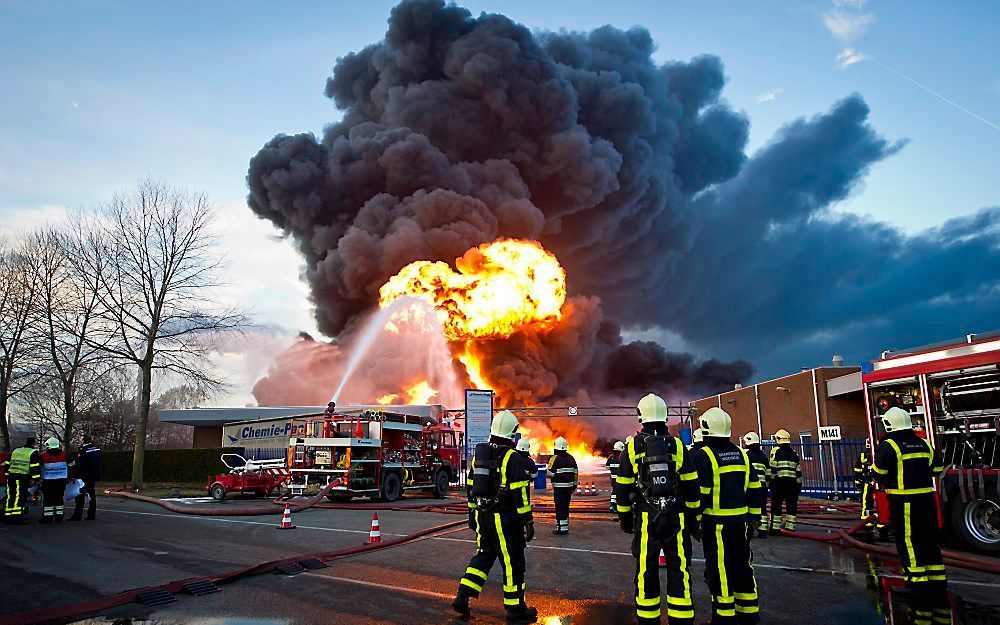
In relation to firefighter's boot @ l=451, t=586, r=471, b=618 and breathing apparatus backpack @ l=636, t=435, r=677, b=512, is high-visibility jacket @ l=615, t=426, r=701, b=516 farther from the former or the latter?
firefighter's boot @ l=451, t=586, r=471, b=618

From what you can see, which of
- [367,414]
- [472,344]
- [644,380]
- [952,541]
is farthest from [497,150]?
[952,541]

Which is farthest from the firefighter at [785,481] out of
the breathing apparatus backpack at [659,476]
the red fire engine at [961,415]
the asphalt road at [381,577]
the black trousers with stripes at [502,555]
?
the black trousers with stripes at [502,555]

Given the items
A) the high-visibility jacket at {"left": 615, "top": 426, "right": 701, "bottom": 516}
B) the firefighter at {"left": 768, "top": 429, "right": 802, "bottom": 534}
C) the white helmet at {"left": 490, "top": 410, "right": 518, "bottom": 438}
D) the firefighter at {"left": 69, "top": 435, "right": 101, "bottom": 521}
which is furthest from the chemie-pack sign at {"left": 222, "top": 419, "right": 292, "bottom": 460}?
the high-visibility jacket at {"left": 615, "top": 426, "right": 701, "bottom": 516}

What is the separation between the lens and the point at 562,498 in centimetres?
1055

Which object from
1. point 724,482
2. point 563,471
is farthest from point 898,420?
point 563,471

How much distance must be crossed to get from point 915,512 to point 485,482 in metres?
4.02

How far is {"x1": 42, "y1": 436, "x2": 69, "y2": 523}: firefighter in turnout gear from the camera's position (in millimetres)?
11281

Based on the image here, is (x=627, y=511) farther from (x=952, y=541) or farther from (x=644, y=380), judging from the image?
(x=644, y=380)

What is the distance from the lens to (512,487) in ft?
17.5

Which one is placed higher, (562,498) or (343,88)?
(343,88)

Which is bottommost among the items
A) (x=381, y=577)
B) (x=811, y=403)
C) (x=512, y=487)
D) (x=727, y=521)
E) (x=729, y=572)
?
(x=381, y=577)

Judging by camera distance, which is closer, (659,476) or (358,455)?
(659,476)

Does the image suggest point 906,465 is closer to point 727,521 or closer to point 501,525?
point 727,521

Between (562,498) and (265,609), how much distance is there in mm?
5970
